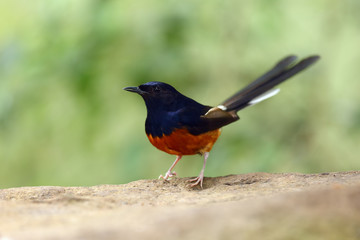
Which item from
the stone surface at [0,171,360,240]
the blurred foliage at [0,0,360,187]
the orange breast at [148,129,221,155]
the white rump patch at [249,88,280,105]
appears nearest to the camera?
the stone surface at [0,171,360,240]

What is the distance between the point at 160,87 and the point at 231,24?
97 cm

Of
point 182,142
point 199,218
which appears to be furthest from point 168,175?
point 199,218

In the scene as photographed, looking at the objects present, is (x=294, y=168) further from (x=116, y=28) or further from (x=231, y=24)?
(x=116, y=28)

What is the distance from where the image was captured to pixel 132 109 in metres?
4.29

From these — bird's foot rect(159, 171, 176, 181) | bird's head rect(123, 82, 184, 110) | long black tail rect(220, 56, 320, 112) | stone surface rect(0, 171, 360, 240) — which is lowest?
bird's foot rect(159, 171, 176, 181)

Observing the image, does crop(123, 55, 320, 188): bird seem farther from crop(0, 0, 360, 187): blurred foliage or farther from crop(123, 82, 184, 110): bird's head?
crop(0, 0, 360, 187): blurred foliage

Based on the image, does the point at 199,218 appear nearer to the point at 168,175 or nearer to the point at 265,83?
the point at 168,175

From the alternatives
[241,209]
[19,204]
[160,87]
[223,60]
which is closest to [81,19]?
[160,87]

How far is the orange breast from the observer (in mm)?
3193

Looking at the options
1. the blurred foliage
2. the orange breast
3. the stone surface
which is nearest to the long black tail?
the orange breast

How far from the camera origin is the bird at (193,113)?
3207 mm

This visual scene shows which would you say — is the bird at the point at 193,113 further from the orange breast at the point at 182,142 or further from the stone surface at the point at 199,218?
the stone surface at the point at 199,218

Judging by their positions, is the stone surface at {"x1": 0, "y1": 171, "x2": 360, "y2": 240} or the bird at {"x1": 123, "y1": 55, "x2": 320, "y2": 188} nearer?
the stone surface at {"x1": 0, "y1": 171, "x2": 360, "y2": 240}

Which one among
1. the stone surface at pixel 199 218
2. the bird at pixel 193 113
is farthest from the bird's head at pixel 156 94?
the stone surface at pixel 199 218
